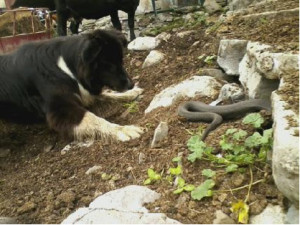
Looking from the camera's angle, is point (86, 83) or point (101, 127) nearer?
point (101, 127)

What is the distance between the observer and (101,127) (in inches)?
160

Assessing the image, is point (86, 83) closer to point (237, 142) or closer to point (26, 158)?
point (26, 158)

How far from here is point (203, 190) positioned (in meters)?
2.43

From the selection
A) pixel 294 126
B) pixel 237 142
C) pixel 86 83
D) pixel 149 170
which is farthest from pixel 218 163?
pixel 86 83

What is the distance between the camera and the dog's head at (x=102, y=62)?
4.16 metres

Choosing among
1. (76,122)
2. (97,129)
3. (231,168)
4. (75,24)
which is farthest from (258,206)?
(75,24)

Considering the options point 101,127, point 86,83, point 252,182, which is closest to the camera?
point 252,182

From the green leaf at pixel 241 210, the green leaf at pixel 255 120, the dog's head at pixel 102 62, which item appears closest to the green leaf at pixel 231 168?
the green leaf at pixel 241 210

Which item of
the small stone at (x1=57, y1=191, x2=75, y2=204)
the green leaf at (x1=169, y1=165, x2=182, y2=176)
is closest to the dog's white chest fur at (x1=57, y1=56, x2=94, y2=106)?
the small stone at (x1=57, y1=191, x2=75, y2=204)

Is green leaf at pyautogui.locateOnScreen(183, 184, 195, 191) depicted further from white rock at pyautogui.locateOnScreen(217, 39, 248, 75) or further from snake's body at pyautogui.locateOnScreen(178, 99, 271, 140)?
white rock at pyautogui.locateOnScreen(217, 39, 248, 75)

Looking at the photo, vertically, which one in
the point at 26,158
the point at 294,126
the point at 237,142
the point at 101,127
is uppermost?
the point at 294,126

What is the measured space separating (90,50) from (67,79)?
0.51m

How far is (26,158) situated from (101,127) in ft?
2.98

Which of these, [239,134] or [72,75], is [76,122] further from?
[239,134]
